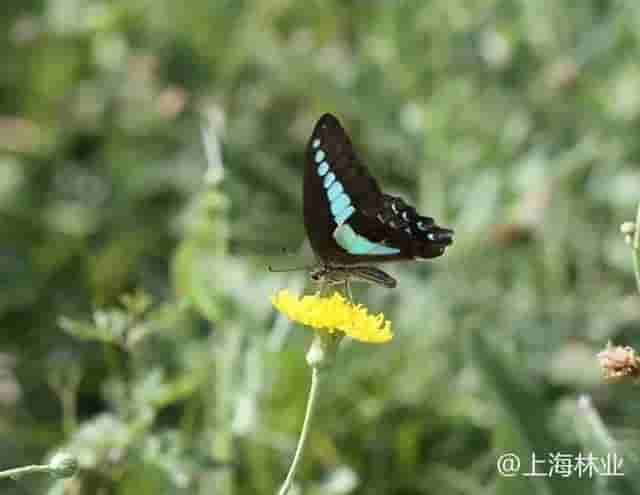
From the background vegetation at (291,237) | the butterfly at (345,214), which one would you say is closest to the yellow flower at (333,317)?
the butterfly at (345,214)

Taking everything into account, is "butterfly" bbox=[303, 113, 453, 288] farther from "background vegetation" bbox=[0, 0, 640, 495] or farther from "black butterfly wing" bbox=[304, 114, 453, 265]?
"background vegetation" bbox=[0, 0, 640, 495]

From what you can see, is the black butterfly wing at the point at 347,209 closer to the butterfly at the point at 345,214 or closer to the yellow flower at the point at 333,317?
the butterfly at the point at 345,214

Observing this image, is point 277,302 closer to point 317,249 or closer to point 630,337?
point 317,249

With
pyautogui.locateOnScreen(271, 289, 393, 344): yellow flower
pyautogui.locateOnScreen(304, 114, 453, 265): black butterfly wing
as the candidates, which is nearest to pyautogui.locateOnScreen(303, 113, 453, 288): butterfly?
pyautogui.locateOnScreen(304, 114, 453, 265): black butterfly wing

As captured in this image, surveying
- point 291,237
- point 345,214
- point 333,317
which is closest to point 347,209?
point 345,214

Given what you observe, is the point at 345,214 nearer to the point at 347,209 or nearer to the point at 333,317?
the point at 347,209

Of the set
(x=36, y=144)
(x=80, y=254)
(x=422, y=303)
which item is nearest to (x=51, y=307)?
(x=80, y=254)
